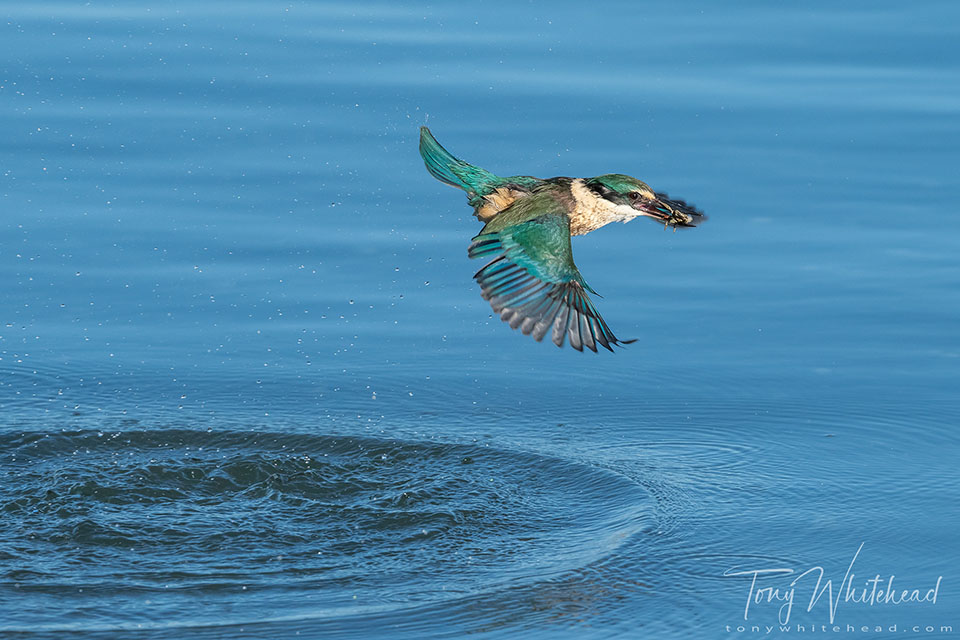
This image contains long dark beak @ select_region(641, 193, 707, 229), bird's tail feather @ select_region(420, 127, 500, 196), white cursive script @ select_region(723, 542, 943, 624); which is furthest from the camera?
bird's tail feather @ select_region(420, 127, 500, 196)

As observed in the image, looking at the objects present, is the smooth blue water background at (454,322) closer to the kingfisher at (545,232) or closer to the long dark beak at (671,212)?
the kingfisher at (545,232)

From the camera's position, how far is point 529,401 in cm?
754

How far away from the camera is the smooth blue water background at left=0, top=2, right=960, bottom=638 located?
588 cm

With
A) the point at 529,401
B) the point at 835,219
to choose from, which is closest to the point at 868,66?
the point at 835,219

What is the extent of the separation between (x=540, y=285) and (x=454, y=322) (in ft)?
7.61

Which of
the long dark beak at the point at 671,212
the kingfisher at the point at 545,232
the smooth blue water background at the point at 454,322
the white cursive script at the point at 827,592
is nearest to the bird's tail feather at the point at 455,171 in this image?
the kingfisher at the point at 545,232

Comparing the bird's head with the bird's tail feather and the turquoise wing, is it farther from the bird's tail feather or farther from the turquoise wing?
the bird's tail feather

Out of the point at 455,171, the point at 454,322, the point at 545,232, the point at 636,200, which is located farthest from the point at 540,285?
the point at 454,322

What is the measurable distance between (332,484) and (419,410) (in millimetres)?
789

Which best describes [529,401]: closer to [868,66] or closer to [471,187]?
[471,187]

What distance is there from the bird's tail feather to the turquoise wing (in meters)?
0.54

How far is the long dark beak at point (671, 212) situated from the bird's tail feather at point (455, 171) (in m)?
0.67

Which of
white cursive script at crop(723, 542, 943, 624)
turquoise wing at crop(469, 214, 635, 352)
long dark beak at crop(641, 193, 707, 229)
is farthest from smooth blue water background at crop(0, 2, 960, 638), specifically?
long dark beak at crop(641, 193, 707, 229)

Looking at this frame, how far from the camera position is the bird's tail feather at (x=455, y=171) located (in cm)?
671
